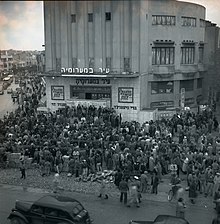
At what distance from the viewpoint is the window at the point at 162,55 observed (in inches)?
1121

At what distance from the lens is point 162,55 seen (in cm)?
2902

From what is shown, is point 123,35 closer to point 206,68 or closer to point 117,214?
point 206,68

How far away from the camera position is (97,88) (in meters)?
27.5

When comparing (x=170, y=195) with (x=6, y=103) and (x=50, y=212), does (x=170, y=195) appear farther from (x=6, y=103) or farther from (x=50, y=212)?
(x=6, y=103)

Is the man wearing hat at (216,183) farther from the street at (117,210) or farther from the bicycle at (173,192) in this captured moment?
the bicycle at (173,192)

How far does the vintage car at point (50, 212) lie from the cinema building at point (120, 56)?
15.6 m

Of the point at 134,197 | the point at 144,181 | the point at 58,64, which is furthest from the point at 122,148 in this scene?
the point at 58,64

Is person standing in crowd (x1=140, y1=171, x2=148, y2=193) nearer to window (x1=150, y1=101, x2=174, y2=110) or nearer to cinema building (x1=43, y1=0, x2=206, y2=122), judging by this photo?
cinema building (x1=43, y1=0, x2=206, y2=122)

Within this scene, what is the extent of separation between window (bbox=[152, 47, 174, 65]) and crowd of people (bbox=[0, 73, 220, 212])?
7183mm

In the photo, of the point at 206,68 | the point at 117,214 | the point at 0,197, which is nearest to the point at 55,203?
the point at 117,214

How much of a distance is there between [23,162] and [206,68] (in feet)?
76.7

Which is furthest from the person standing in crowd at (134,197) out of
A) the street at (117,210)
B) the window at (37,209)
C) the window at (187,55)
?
the window at (187,55)

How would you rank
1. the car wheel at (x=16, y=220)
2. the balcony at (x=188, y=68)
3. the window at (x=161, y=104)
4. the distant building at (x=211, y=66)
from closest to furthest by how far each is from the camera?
1. the car wheel at (x=16, y=220)
2. the window at (x=161, y=104)
3. the balcony at (x=188, y=68)
4. the distant building at (x=211, y=66)

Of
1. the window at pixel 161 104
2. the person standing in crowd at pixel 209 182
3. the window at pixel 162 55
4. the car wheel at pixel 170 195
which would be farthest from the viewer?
the window at pixel 161 104
